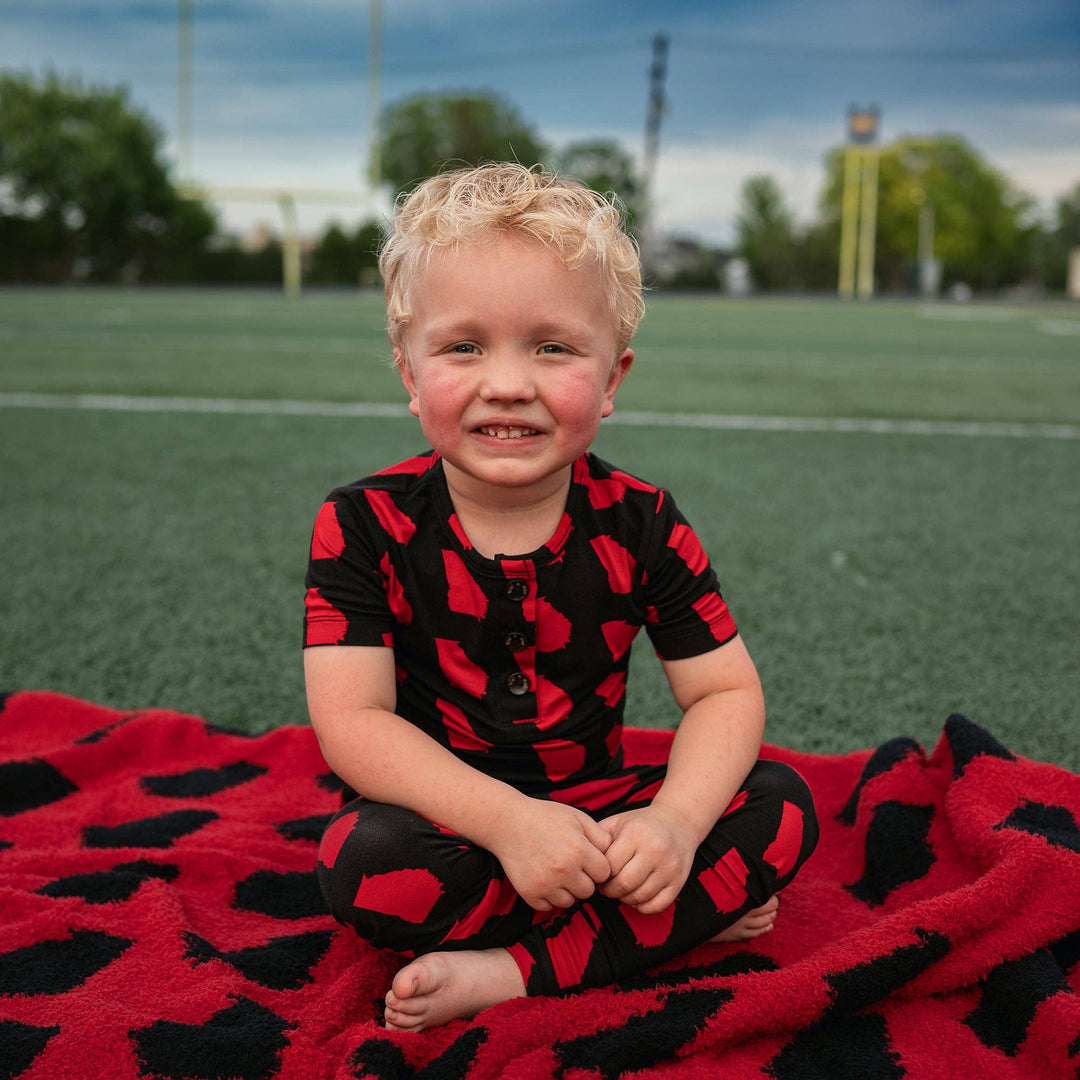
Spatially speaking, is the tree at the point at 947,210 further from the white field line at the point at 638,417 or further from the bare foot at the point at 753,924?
the bare foot at the point at 753,924

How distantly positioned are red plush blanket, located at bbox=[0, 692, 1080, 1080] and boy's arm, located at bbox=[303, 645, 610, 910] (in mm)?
144

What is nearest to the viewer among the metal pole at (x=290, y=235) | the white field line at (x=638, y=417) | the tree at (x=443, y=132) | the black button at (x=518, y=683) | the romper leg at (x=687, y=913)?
the romper leg at (x=687, y=913)

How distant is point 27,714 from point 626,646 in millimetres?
1151

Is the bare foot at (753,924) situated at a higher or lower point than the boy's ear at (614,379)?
lower

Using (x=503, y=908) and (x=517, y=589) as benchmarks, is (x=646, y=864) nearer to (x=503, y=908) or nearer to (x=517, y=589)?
(x=503, y=908)

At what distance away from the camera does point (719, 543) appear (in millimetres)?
2990

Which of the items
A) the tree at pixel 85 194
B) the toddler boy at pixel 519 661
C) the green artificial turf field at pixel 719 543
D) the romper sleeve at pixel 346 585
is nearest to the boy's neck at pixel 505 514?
the toddler boy at pixel 519 661

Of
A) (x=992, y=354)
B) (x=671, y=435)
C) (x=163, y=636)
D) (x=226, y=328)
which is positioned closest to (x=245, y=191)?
(x=226, y=328)

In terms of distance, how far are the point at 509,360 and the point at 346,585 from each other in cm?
32

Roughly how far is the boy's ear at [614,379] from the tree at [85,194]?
33.2 metres

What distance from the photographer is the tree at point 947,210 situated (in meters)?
58.7

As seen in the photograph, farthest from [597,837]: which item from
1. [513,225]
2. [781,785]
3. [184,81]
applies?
[184,81]

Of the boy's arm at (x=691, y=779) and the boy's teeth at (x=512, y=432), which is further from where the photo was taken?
the boy's teeth at (x=512, y=432)

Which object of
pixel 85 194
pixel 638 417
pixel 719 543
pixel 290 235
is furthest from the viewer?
pixel 85 194
